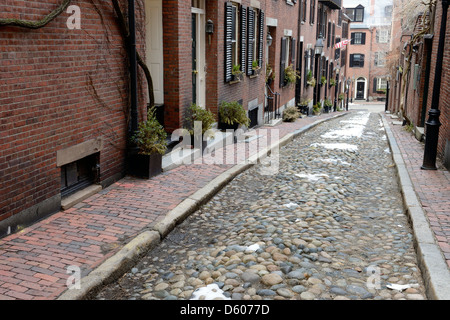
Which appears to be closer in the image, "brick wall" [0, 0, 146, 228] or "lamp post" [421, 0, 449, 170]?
"brick wall" [0, 0, 146, 228]

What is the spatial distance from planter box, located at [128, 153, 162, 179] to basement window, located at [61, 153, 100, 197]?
0.81 metres

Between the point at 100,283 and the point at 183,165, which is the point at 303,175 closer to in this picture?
the point at 183,165

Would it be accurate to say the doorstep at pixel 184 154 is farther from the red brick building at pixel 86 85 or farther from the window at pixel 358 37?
the window at pixel 358 37

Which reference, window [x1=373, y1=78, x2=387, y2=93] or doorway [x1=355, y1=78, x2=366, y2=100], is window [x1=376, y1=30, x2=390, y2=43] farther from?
doorway [x1=355, y1=78, x2=366, y2=100]

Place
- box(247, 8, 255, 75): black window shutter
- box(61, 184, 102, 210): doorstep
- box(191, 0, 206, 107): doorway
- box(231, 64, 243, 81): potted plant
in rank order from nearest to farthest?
box(61, 184, 102, 210): doorstep
box(191, 0, 206, 107): doorway
box(231, 64, 243, 81): potted plant
box(247, 8, 255, 75): black window shutter

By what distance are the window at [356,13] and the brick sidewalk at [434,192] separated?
154 feet

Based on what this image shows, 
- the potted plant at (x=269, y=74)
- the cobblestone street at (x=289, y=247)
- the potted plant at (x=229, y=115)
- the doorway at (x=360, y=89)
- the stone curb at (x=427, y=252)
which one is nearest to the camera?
the stone curb at (x=427, y=252)

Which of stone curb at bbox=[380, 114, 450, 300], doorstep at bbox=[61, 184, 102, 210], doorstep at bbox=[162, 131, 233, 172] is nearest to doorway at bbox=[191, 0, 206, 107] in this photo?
doorstep at bbox=[162, 131, 233, 172]

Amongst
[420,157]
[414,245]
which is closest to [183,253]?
[414,245]

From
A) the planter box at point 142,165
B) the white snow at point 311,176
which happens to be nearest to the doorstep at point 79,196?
the planter box at point 142,165

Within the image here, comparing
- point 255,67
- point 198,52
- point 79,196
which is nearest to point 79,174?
point 79,196

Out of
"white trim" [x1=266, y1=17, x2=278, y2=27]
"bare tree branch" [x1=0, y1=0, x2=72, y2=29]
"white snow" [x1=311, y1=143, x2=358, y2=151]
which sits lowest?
"white snow" [x1=311, y1=143, x2=358, y2=151]

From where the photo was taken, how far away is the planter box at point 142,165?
7.24 m

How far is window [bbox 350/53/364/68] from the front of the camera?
179ft
